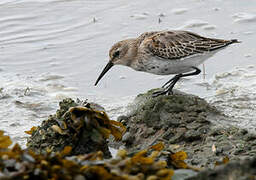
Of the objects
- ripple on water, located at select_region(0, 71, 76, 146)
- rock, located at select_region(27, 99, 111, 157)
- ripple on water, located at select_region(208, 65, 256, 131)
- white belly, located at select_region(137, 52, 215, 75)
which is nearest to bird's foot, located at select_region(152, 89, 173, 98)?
white belly, located at select_region(137, 52, 215, 75)

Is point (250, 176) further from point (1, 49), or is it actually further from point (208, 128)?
point (1, 49)

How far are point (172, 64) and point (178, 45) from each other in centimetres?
26

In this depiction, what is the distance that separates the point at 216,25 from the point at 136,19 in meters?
1.52

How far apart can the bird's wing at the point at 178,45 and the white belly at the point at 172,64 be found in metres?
0.05

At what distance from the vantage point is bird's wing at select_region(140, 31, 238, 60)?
20.5 ft

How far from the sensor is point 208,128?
527 cm

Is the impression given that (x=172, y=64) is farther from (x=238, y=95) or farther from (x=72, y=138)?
(x=72, y=138)

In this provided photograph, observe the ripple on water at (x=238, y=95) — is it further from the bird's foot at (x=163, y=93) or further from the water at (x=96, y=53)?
the bird's foot at (x=163, y=93)

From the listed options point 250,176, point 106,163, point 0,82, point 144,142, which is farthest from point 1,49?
point 250,176

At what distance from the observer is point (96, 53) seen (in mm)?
8781

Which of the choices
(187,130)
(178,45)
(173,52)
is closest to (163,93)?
(173,52)

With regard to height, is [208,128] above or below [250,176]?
below

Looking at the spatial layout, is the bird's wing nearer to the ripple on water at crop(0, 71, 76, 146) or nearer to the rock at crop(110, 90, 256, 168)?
the rock at crop(110, 90, 256, 168)

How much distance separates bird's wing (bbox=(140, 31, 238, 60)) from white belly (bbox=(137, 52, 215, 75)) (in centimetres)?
5
